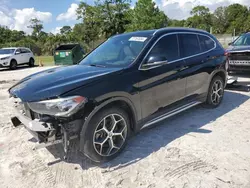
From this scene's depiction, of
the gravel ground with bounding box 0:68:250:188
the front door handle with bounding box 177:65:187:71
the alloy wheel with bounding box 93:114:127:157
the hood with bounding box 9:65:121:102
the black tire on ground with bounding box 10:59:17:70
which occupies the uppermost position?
the front door handle with bounding box 177:65:187:71

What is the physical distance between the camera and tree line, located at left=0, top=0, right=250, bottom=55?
37.4 m

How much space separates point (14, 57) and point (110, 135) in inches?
659

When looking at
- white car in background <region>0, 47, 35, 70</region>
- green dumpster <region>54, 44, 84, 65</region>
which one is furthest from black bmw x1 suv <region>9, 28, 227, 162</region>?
white car in background <region>0, 47, 35, 70</region>

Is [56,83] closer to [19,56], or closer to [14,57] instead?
[14,57]

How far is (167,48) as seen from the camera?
4.16 metres

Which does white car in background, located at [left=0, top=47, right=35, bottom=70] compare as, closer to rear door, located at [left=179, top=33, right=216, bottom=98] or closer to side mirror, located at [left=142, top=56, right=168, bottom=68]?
rear door, located at [left=179, top=33, right=216, bottom=98]

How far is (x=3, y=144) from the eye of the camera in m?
4.14

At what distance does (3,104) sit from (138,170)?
518 cm

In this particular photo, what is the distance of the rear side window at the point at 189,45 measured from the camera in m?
4.47

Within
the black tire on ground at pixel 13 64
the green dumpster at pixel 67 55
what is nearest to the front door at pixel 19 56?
the black tire on ground at pixel 13 64

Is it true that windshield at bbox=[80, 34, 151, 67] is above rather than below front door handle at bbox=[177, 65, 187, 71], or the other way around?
above

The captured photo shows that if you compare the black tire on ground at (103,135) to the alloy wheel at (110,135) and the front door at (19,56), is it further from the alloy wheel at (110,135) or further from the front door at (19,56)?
the front door at (19,56)

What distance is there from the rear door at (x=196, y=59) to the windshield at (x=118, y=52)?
96 centimetres

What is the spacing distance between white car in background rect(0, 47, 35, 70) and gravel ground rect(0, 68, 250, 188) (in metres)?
14.2
